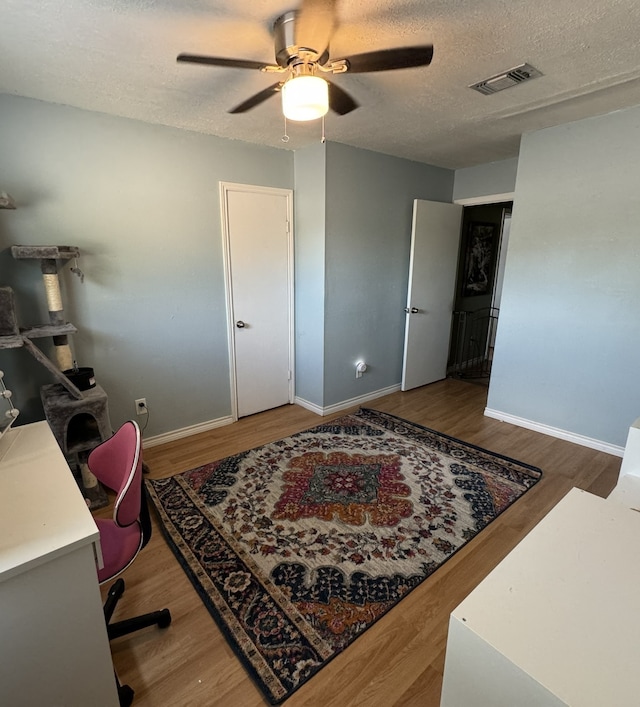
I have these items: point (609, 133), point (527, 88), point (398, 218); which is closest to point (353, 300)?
point (398, 218)

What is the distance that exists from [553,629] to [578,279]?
273cm

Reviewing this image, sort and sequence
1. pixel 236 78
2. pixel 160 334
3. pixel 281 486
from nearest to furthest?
1. pixel 236 78
2. pixel 281 486
3. pixel 160 334

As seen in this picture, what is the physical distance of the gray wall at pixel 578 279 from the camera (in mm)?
2594

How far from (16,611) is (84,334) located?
6.45 feet

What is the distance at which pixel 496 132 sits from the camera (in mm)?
2900

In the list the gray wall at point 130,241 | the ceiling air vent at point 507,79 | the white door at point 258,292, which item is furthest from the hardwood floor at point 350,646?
the ceiling air vent at point 507,79

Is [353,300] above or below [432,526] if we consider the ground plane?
above

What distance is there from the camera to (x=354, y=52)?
1770mm

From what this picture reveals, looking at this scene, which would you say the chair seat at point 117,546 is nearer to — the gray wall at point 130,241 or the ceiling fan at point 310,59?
the gray wall at point 130,241

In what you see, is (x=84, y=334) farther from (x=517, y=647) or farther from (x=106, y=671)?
(x=517, y=647)

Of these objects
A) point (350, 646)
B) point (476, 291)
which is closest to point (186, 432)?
point (350, 646)

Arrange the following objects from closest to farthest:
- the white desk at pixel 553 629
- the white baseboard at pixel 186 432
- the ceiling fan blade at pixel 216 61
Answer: the white desk at pixel 553 629 → the ceiling fan blade at pixel 216 61 → the white baseboard at pixel 186 432

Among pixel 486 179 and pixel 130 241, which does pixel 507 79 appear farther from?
pixel 130 241

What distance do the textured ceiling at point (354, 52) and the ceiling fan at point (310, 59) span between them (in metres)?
0.10
